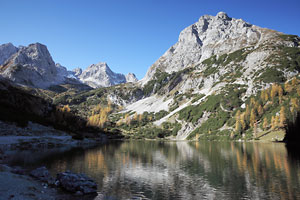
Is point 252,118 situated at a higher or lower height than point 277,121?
higher

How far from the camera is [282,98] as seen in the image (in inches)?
6973

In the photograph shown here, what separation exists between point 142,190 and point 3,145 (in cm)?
6906

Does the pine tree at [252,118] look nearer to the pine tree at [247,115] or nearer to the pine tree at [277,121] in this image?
the pine tree at [247,115]

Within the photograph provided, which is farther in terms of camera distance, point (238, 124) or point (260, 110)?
point (238, 124)

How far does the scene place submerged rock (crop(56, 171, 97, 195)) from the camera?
1109 inches

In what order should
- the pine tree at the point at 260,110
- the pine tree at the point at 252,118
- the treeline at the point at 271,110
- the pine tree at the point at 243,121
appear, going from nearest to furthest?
the treeline at the point at 271,110 < the pine tree at the point at 252,118 < the pine tree at the point at 243,121 < the pine tree at the point at 260,110

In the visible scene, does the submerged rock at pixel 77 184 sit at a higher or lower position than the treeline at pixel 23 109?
lower

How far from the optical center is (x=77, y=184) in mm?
28766

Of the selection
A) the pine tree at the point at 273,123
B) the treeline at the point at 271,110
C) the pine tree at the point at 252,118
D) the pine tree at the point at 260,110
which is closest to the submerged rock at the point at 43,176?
the treeline at the point at 271,110

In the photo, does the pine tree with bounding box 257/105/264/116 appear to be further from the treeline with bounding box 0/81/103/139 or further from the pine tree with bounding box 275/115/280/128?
the treeline with bounding box 0/81/103/139

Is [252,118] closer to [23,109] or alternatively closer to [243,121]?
[243,121]

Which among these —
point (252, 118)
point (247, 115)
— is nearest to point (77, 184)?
point (252, 118)

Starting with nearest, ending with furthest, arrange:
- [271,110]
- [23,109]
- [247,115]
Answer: [23,109], [271,110], [247,115]

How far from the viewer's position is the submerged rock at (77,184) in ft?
92.4
